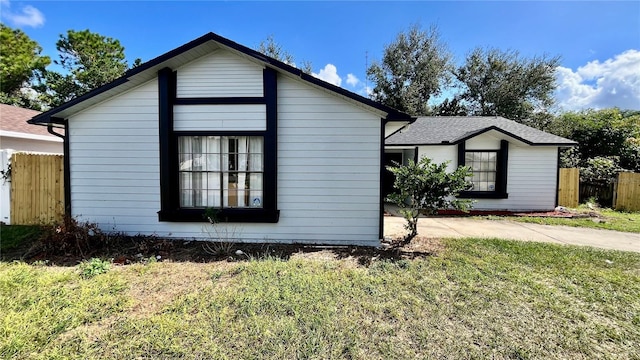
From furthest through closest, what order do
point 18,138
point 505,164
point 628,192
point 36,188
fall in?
1. point 628,192
2. point 505,164
3. point 18,138
4. point 36,188

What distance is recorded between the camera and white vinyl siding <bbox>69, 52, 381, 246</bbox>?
588cm

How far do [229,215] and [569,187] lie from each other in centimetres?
1426

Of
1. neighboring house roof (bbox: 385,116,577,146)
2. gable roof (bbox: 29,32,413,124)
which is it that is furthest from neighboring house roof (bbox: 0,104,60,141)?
neighboring house roof (bbox: 385,116,577,146)

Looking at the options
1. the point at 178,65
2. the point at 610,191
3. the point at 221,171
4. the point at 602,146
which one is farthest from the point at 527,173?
the point at 178,65

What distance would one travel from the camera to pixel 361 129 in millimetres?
5871

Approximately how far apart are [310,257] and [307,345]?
265 cm

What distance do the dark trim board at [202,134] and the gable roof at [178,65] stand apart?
0.96 feet

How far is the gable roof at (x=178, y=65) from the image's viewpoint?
5449 millimetres

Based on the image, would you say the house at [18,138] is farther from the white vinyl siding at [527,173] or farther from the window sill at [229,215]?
the white vinyl siding at [527,173]

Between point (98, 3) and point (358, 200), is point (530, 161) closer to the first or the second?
point (358, 200)

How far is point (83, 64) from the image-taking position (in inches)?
848

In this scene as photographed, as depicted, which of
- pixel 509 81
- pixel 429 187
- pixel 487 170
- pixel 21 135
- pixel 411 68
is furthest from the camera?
pixel 411 68

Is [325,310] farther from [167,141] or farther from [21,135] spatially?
[21,135]

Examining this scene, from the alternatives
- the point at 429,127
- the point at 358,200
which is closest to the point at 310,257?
the point at 358,200
